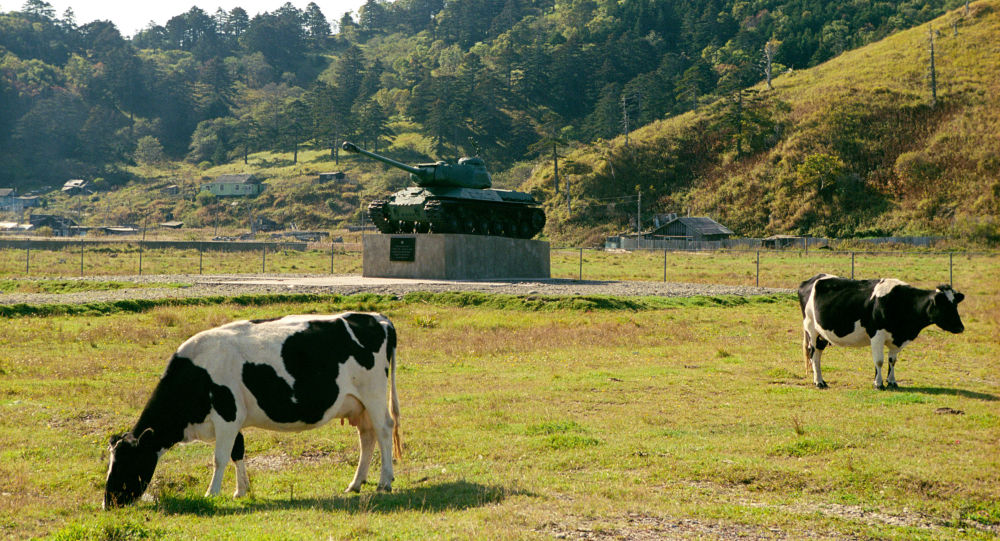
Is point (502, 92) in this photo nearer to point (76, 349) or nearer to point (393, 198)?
point (393, 198)

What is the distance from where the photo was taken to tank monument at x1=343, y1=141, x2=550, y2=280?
40.2 metres

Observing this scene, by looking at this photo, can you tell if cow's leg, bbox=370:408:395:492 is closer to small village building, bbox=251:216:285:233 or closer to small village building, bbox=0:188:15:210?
small village building, bbox=251:216:285:233

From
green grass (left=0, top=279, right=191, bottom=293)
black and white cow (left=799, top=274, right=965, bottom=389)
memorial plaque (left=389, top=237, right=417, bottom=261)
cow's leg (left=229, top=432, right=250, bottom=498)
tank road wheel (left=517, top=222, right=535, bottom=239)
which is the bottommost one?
cow's leg (left=229, top=432, right=250, bottom=498)

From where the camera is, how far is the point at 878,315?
50.1 ft

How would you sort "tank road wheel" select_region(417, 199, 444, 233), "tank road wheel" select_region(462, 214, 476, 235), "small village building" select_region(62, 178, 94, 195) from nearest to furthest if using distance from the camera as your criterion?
"tank road wheel" select_region(417, 199, 444, 233), "tank road wheel" select_region(462, 214, 476, 235), "small village building" select_region(62, 178, 94, 195)

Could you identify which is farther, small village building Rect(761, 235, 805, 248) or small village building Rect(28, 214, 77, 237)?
small village building Rect(28, 214, 77, 237)

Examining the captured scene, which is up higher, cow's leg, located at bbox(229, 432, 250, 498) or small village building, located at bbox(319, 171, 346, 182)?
small village building, located at bbox(319, 171, 346, 182)

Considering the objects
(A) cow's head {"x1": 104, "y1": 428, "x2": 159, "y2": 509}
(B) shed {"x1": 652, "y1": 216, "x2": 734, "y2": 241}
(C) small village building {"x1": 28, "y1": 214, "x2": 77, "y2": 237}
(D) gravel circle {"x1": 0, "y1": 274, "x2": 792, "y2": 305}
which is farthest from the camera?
(C) small village building {"x1": 28, "y1": 214, "x2": 77, "y2": 237}

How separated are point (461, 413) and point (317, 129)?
509 ft

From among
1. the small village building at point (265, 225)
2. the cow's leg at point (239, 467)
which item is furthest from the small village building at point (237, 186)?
the cow's leg at point (239, 467)

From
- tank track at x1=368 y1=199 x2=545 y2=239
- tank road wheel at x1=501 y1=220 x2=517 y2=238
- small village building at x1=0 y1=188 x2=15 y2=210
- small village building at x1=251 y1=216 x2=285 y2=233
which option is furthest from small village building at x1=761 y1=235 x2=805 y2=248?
small village building at x1=0 y1=188 x2=15 y2=210

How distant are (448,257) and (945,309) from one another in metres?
26.7

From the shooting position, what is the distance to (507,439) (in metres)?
11.4

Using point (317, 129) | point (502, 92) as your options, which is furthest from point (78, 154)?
point (502, 92)
